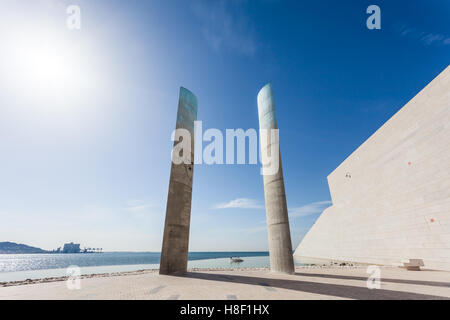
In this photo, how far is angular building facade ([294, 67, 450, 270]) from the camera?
42.2 ft

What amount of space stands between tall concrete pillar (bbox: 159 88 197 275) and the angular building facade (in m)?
17.0

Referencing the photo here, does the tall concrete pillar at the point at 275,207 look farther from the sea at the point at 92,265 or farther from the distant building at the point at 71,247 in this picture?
the distant building at the point at 71,247

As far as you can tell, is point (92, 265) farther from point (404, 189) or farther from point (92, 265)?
point (404, 189)

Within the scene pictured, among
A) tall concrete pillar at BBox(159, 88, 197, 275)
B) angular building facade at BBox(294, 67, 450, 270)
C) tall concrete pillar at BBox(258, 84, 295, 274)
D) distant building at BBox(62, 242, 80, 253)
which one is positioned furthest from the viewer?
distant building at BBox(62, 242, 80, 253)

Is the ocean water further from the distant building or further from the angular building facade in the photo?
the distant building

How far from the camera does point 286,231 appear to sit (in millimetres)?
13234

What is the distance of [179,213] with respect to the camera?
46.7ft

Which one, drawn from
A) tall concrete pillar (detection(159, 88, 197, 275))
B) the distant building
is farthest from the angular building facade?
the distant building

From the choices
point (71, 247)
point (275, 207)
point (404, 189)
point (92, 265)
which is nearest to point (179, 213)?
point (275, 207)

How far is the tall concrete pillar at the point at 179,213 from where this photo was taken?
43.3 ft

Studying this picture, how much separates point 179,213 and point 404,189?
743 inches

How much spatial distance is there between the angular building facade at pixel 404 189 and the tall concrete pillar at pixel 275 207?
9.97 metres

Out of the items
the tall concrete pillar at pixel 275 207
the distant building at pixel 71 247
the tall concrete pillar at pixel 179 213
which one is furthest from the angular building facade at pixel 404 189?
the distant building at pixel 71 247
